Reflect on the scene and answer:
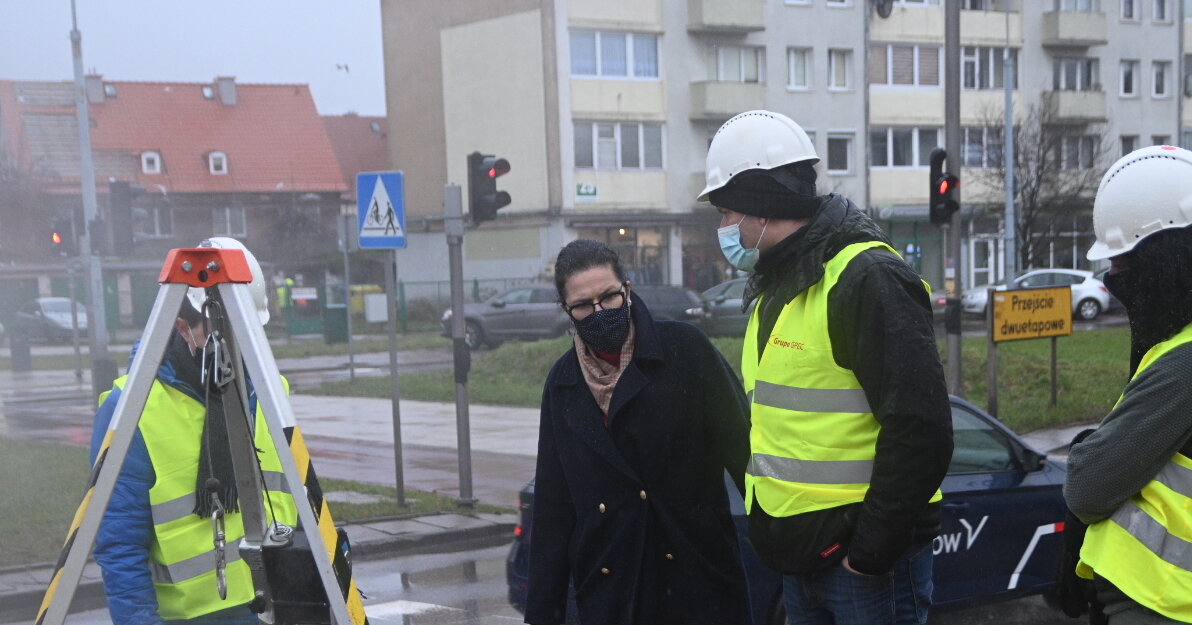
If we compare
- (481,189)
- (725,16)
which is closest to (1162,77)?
(725,16)

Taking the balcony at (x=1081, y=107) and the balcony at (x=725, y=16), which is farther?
the balcony at (x=1081, y=107)

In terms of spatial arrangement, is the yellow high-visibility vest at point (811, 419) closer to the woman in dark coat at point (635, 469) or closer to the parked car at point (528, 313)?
the woman in dark coat at point (635, 469)

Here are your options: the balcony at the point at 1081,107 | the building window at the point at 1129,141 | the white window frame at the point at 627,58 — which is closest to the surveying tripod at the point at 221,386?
the white window frame at the point at 627,58

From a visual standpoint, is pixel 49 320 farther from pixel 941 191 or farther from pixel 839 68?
pixel 941 191

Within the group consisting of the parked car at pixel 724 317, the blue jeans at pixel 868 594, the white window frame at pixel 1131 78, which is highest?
the white window frame at pixel 1131 78

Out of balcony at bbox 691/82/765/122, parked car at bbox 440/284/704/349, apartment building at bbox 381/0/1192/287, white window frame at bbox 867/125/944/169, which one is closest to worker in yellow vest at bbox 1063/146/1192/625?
parked car at bbox 440/284/704/349

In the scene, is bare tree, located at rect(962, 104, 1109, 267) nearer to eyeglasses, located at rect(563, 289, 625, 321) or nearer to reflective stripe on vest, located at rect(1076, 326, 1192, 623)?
eyeglasses, located at rect(563, 289, 625, 321)

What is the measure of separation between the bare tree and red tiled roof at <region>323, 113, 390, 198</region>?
4064 cm

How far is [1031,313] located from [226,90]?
5266 cm

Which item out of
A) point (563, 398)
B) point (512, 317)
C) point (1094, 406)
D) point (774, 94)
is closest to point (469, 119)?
point (774, 94)

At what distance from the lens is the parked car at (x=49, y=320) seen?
39.5 metres

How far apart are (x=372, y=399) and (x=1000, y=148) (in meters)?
29.1

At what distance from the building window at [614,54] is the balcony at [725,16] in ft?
5.59

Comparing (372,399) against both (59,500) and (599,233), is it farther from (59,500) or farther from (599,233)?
(599,233)
